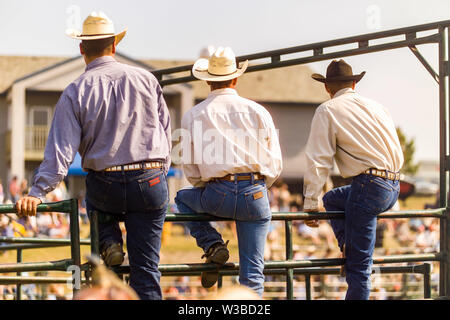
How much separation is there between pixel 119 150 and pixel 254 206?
2.97ft

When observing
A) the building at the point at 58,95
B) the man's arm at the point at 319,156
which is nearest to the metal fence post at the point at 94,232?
the man's arm at the point at 319,156

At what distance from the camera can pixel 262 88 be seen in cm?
3828

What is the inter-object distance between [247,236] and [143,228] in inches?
27.3

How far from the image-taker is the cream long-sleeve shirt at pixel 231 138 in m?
4.41

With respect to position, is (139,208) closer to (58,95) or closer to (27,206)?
(27,206)

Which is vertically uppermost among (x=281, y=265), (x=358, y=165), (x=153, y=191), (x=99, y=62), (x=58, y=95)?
(x=58, y=95)

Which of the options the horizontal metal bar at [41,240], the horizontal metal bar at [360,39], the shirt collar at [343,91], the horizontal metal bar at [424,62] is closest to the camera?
the shirt collar at [343,91]

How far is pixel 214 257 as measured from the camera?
4.54 metres

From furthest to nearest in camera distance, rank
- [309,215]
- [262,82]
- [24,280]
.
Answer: [262,82], [24,280], [309,215]

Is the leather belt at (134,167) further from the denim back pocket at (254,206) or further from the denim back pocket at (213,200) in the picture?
the denim back pocket at (254,206)

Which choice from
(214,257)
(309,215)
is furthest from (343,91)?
(214,257)

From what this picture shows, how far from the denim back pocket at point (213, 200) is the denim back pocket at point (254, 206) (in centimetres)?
9

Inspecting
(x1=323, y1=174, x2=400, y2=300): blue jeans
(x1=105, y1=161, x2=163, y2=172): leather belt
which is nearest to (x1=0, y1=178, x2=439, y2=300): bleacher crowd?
(x1=105, y1=161, x2=163, y2=172): leather belt
